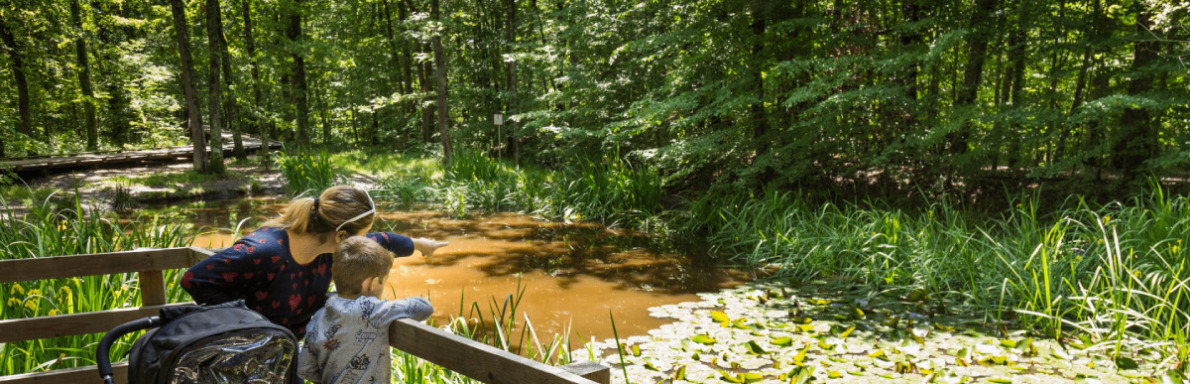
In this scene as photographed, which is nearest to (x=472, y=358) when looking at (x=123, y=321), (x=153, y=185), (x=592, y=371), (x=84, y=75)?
(x=592, y=371)

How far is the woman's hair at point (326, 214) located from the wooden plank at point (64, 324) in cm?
74

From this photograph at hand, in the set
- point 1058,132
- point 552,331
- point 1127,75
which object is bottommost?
point 552,331

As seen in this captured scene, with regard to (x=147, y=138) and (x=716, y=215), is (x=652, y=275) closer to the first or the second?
(x=716, y=215)

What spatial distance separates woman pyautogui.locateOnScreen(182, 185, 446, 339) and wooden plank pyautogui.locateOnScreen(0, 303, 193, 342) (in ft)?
2.02

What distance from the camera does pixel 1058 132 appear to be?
598 centimetres

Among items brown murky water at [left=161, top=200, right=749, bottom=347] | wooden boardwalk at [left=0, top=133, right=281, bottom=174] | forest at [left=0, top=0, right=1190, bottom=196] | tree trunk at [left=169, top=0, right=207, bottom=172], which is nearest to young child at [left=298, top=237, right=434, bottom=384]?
brown murky water at [left=161, top=200, right=749, bottom=347]

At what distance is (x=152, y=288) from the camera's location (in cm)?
287

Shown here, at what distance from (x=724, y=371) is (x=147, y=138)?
23.4m

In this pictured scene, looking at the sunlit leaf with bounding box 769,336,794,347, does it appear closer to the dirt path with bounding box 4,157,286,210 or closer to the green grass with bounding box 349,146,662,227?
the green grass with bounding box 349,146,662,227

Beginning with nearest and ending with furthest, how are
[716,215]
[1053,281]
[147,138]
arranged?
1. [1053,281]
2. [716,215]
3. [147,138]

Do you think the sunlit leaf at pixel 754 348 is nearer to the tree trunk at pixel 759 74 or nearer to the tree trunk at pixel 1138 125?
the tree trunk at pixel 759 74

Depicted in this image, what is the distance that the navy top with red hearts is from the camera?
2066 mm

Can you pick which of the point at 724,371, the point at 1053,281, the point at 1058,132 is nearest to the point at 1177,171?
the point at 1058,132

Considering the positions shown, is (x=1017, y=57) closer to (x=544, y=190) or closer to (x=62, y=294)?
(x=544, y=190)
